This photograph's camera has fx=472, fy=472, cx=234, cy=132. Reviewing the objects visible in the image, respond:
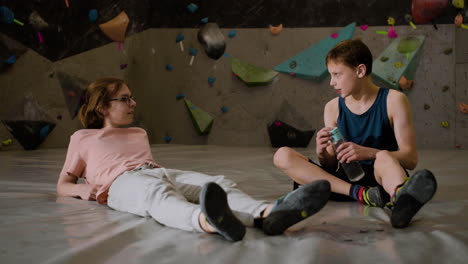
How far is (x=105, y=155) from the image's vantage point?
1.55 meters

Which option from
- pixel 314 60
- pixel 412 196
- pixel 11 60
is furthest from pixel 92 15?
pixel 412 196

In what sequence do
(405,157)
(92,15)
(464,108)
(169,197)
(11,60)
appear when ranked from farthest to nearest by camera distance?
(464,108)
(92,15)
(11,60)
(405,157)
(169,197)

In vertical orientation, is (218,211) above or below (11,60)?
below

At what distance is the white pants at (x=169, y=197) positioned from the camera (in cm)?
115

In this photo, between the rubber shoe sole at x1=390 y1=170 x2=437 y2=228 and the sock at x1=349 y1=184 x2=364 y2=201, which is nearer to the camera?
the rubber shoe sole at x1=390 y1=170 x2=437 y2=228

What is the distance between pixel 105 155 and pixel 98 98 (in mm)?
213

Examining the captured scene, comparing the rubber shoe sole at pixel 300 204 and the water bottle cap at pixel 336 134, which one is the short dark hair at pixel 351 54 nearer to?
the water bottle cap at pixel 336 134

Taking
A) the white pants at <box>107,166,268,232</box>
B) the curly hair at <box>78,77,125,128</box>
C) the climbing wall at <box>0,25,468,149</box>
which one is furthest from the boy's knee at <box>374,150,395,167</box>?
the climbing wall at <box>0,25,468,149</box>

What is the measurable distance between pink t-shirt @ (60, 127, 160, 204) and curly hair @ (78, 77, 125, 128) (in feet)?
0.21

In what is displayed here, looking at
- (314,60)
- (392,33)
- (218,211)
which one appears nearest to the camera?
(218,211)

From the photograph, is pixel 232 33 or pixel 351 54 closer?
pixel 351 54

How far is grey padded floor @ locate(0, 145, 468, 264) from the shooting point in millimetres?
958

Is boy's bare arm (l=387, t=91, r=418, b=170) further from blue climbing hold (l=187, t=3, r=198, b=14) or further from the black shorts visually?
blue climbing hold (l=187, t=3, r=198, b=14)

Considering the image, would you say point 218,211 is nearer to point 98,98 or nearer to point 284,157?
point 284,157
